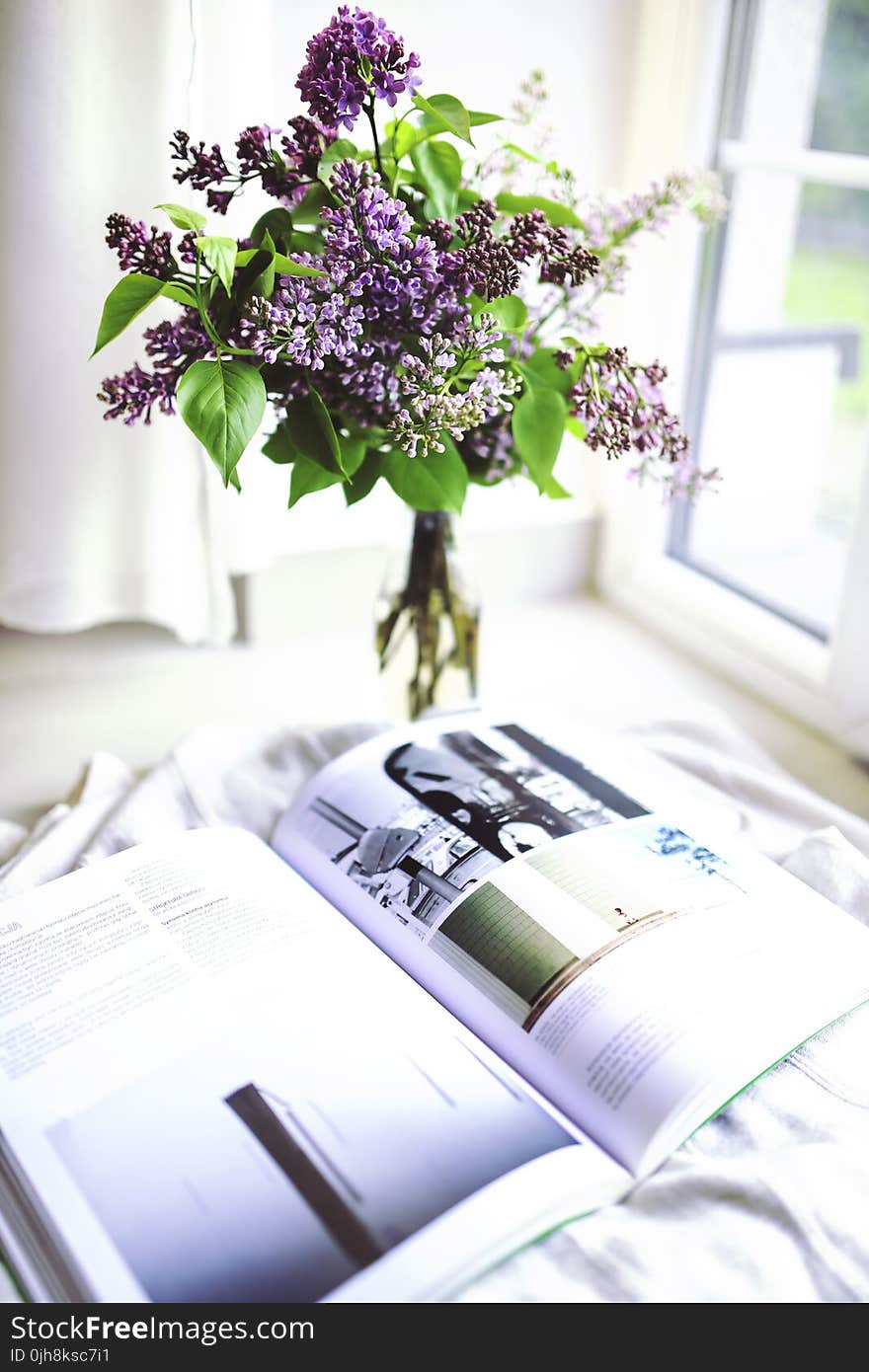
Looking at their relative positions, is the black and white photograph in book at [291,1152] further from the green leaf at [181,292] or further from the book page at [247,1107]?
the green leaf at [181,292]

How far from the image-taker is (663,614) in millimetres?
1254

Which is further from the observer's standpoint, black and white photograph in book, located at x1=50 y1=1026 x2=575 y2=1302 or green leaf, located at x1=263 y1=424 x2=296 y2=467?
green leaf, located at x1=263 y1=424 x2=296 y2=467

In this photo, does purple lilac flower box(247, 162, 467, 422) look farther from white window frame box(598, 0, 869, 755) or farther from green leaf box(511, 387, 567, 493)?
white window frame box(598, 0, 869, 755)

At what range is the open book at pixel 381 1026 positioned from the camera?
1.63 feet

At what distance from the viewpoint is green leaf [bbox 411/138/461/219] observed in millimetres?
720

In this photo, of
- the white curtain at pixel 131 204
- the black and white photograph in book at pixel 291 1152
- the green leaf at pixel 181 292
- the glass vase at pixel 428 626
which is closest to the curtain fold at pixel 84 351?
the white curtain at pixel 131 204

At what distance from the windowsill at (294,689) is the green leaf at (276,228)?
0.35 metres

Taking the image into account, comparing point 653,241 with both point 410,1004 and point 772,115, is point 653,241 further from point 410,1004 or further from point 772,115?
point 410,1004

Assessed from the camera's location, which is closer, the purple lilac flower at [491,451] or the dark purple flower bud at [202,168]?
the dark purple flower bud at [202,168]

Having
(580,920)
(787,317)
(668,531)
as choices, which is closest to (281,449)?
(580,920)

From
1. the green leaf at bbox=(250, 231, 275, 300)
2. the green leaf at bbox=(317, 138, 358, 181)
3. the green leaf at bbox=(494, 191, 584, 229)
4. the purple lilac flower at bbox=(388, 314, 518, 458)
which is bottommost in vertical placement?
the purple lilac flower at bbox=(388, 314, 518, 458)

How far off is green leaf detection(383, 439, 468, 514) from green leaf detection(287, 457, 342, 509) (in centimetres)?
4

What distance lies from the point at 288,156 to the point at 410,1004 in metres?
0.49

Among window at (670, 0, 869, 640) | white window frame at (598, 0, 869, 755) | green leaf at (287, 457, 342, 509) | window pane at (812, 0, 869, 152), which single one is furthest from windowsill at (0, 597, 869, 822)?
window pane at (812, 0, 869, 152)
